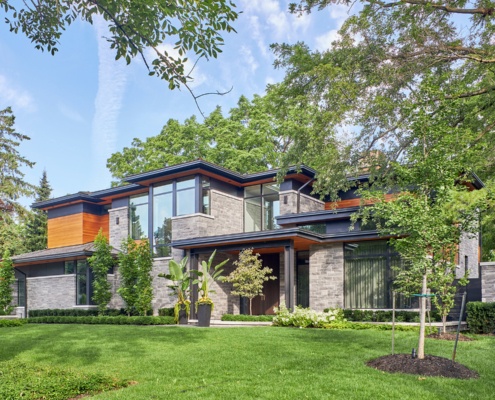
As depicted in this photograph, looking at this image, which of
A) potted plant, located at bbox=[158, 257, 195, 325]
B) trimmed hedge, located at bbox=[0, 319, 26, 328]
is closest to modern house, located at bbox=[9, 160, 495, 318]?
potted plant, located at bbox=[158, 257, 195, 325]

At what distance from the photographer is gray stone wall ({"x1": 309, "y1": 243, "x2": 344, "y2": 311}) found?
711 inches

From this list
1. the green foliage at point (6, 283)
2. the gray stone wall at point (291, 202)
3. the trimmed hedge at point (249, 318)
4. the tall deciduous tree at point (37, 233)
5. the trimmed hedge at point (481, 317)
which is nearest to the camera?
the trimmed hedge at point (481, 317)

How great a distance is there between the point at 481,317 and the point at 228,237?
9.30m

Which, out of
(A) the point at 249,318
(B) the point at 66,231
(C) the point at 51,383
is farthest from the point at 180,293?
(B) the point at 66,231

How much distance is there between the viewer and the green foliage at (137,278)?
803 inches

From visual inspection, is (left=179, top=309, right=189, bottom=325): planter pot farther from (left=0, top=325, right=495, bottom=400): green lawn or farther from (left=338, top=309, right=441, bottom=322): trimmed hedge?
(left=338, top=309, right=441, bottom=322): trimmed hedge

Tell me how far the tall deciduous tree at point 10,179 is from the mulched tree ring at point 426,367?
23470mm

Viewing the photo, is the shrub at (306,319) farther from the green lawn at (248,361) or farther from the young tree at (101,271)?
the young tree at (101,271)

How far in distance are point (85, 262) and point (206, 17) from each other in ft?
65.1

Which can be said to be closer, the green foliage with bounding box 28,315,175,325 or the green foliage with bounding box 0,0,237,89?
the green foliage with bounding box 0,0,237,89

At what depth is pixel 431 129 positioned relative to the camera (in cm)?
803

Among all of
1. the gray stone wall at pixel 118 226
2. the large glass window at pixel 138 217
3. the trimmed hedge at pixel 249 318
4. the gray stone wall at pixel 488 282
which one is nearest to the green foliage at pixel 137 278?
the large glass window at pixel 138 217

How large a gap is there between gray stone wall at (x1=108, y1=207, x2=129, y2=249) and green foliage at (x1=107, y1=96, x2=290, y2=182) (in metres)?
7.18

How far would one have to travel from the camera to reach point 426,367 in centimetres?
746
